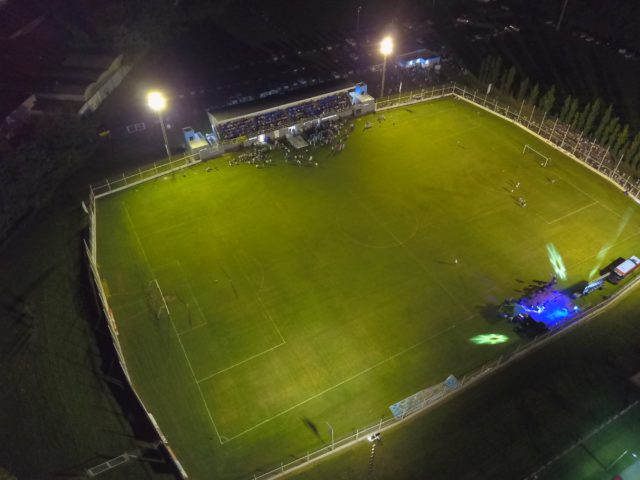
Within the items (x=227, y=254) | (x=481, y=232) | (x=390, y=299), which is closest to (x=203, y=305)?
(x=227, y=254)

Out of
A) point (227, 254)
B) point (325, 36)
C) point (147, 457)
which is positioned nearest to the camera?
point (147, 457)

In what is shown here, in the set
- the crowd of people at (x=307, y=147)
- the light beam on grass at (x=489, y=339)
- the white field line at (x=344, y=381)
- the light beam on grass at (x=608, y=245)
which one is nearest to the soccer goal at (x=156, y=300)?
the white field line at (x=344, y=381)

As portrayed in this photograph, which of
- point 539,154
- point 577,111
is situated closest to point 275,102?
point 539,154

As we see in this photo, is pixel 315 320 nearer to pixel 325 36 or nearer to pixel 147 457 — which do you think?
pixel 147 457

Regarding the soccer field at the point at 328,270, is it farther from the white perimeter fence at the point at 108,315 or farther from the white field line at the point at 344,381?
the white perimeter fence at the point at 108,315

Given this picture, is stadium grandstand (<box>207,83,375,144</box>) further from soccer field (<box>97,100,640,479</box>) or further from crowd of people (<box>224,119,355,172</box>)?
soccer field (<box>97,100,640,479</box>)

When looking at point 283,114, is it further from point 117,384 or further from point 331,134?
point 117,384

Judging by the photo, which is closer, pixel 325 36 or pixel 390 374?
pixel 390 374
